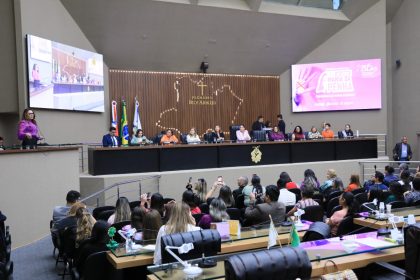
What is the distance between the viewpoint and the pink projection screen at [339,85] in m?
15.3

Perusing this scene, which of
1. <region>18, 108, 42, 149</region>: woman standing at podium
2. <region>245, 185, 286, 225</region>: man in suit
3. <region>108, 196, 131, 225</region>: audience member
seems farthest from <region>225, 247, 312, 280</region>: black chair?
<region>18, 108, 42, 149</region>: woman standing at podium

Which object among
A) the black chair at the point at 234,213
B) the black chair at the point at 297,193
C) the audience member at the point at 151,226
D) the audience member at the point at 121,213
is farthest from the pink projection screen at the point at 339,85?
the audience member at the point at 151,226

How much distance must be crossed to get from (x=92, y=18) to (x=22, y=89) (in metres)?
3.35

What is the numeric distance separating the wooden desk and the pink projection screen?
1244 centimetres

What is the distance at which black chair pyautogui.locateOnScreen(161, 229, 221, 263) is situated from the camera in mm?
2867

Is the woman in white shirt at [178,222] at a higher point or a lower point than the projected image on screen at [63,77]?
lower

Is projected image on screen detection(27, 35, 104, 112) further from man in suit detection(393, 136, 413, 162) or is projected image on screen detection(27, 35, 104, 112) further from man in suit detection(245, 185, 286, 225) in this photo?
man in suit detection(393, 136, 413, 162)

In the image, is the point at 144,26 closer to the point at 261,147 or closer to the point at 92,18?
the point at 92,18

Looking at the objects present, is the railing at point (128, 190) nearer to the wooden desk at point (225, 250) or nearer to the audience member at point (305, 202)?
the audience member at point (305, 202)

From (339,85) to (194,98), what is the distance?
552 centimetres

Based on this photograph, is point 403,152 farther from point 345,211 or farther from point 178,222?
point 178,222

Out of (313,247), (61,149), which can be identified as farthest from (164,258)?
(61,149)

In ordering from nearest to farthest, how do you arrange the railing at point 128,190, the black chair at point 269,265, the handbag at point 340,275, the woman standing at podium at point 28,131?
the black chair at point 269,265
the handbag at point 340,275
the woman standing at podium at point 28,131
the railing at point 128,190

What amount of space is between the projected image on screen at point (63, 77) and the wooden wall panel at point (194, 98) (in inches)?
48.8
